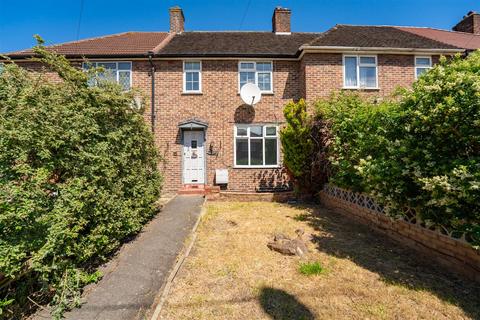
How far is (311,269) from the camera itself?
13.5ft

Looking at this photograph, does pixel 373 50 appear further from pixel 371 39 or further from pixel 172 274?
pixel 172 274

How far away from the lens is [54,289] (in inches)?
147

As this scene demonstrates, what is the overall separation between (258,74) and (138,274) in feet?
31.8

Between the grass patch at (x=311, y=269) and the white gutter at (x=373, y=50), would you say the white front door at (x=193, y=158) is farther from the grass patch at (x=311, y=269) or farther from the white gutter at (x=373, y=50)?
the grass patch at (x=311, y=269)

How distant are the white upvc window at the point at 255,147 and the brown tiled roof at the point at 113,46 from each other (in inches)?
220

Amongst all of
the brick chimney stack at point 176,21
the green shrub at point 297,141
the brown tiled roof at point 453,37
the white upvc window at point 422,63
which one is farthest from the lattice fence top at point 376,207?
the brick chimney stack at point 176,21

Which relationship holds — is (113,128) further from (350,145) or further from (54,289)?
(350,145)

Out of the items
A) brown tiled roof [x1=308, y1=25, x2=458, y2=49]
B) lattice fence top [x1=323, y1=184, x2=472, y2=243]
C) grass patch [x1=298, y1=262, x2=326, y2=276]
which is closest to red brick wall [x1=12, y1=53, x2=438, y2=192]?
brown tiled roof [x1=308, y1=25, x2=458, y2=49]

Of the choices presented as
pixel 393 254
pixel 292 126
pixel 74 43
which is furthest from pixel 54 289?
pixel 74 43

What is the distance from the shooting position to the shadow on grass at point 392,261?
339cm

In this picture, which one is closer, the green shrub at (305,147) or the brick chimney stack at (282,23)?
the green shrub at (305,147)

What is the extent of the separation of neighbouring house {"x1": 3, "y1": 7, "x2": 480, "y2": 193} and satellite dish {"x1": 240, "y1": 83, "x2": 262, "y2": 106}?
570 mm

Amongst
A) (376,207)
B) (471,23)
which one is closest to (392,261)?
(376,207)

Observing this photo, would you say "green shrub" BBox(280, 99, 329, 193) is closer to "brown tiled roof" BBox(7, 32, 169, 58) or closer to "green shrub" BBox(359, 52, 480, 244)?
"green shrub" BBox(359, 52, 480, 244)
